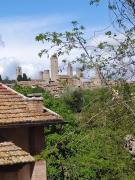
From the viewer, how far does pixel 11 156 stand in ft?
50.1

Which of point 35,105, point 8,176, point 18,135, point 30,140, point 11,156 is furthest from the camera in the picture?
point 35,105

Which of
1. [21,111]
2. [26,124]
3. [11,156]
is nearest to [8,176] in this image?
[11,156]

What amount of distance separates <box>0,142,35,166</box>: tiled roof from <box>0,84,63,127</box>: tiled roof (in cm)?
181

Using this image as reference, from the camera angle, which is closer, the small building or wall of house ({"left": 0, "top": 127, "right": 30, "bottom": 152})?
the small building

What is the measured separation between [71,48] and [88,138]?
216 cm

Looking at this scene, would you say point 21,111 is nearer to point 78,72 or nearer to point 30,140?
point 30,140

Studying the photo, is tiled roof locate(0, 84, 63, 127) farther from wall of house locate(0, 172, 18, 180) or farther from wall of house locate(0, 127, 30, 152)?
wall of house locate(0, 172, 18, 180)

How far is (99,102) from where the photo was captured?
1312cm

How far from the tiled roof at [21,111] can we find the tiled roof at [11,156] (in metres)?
1.81

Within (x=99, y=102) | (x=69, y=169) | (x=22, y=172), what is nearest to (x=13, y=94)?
(x=22, y=172)

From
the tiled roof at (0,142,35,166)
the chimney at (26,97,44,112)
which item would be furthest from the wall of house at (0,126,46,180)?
the tiled roof at (0,142,35,166)

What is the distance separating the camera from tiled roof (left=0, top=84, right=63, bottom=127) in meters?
18.0

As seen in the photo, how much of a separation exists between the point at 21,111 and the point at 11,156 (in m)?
3.70

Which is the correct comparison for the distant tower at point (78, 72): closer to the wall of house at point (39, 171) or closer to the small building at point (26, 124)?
the small building at point (26, 124)
